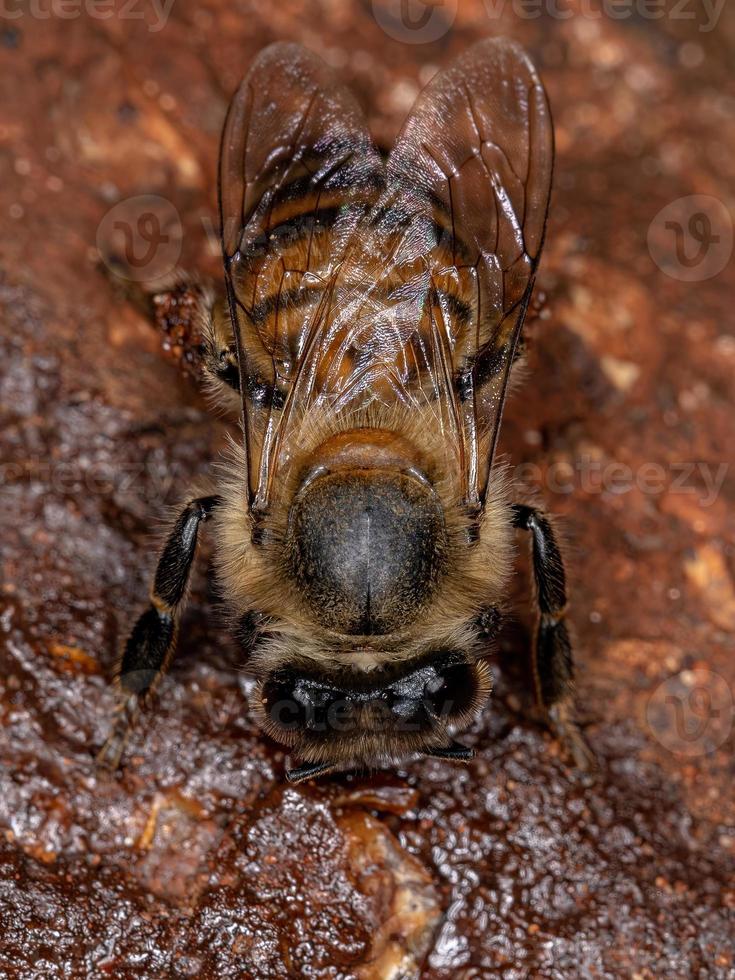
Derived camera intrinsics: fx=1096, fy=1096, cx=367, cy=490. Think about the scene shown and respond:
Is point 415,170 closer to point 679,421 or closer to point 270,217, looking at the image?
point 270,217

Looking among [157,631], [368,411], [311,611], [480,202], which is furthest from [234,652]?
[480,202]

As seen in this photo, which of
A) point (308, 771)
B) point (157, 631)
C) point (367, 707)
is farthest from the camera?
point (157, 631)

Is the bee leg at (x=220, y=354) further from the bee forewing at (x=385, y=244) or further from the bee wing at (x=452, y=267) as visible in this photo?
the bee wing at (x=452, y=267)

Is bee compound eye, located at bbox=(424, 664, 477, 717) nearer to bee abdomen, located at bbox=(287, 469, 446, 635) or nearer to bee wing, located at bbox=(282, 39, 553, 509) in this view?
bee abdomen, located at bbox=(287, 469, 446, 635)

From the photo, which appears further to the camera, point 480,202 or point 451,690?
point 480,202

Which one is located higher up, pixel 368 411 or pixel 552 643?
pixel 368 411

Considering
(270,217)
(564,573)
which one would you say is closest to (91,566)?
(270,217)

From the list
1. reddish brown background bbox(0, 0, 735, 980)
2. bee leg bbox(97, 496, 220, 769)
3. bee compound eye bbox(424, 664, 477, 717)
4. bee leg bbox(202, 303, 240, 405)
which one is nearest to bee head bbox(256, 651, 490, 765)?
bee compound eye bbox(424, 664, 477, 717)

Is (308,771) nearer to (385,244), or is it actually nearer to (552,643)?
(552,643)
